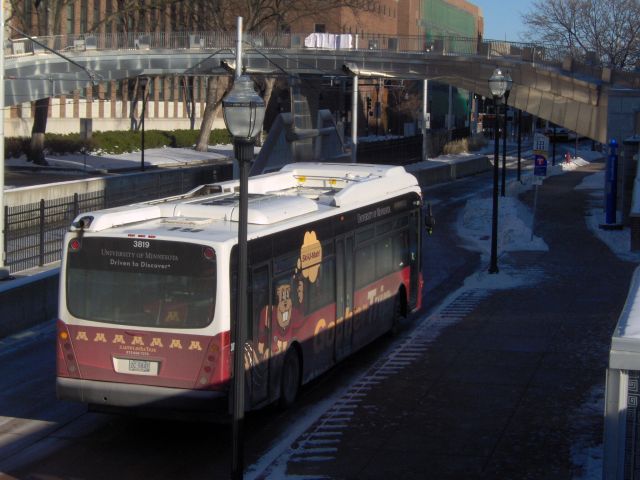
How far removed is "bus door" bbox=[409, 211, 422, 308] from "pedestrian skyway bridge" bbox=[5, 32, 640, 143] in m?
22.7

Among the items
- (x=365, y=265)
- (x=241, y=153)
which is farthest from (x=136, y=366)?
(x=365, y=265)

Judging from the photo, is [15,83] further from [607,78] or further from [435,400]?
[435,400]

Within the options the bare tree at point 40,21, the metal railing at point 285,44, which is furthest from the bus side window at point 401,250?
the bare tree at point 40,21

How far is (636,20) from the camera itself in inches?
3051

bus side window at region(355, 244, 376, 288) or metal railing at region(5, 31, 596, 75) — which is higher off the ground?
metal railing at region(5, 31, 596, 75)

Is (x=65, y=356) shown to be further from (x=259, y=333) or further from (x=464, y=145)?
(x=464, y=145)

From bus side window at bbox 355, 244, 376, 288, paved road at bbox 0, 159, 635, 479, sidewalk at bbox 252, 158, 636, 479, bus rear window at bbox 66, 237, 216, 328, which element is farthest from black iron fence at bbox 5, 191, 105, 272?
bus rear window at bbox 66, 237, 216, 328

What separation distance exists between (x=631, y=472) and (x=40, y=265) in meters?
15.2

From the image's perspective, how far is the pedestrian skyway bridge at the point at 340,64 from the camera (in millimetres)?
43281

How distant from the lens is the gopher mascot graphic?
12.1m

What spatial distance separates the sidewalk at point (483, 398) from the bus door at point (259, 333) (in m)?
0.75

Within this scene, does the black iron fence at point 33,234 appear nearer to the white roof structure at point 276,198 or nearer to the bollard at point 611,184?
the white roof structure at point 276,198

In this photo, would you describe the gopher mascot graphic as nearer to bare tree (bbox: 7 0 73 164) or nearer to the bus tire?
the bus tire

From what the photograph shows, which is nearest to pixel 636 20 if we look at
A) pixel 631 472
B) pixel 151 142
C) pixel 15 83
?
pixel 151 142
